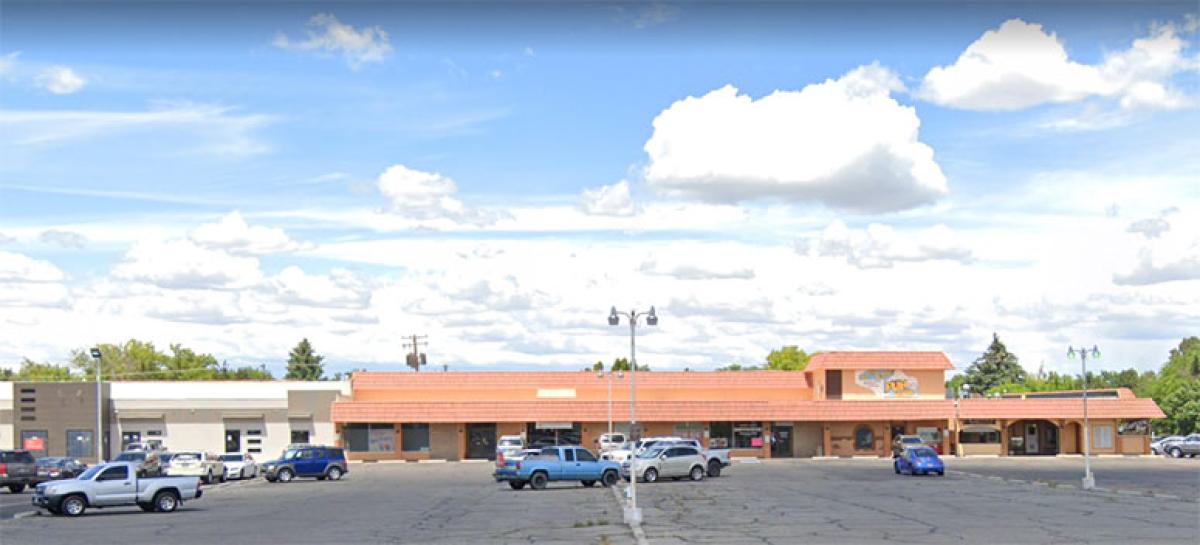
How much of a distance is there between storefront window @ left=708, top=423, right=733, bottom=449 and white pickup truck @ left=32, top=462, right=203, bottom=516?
2056 inches

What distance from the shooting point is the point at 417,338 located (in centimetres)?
12694

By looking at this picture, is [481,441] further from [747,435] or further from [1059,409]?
[1059,409]

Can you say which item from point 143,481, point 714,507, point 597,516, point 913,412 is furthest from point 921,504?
point 913,412

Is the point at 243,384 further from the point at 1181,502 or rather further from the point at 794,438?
the point at 1181,502

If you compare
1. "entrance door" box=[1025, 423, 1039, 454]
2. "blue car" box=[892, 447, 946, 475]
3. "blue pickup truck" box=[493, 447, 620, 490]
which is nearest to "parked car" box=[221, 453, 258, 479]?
"blue pickup truck" box=[493, 447, 620, 490]

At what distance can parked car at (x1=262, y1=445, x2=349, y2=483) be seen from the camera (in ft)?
205

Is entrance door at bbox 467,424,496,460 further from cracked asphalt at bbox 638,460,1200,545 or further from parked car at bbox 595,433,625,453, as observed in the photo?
cracked asphalt at bbox 638,460,1200,545

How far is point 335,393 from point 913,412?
39.2 m

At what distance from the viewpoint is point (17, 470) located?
5378 centimetres

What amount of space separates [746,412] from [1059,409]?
2198 centimetres

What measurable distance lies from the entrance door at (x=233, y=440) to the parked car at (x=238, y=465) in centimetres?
2070

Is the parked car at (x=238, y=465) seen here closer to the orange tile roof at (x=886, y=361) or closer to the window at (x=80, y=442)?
the window at (x=80, y=442)

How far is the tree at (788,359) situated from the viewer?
547 feet


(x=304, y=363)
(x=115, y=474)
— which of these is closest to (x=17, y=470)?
(x=115, y=474)
